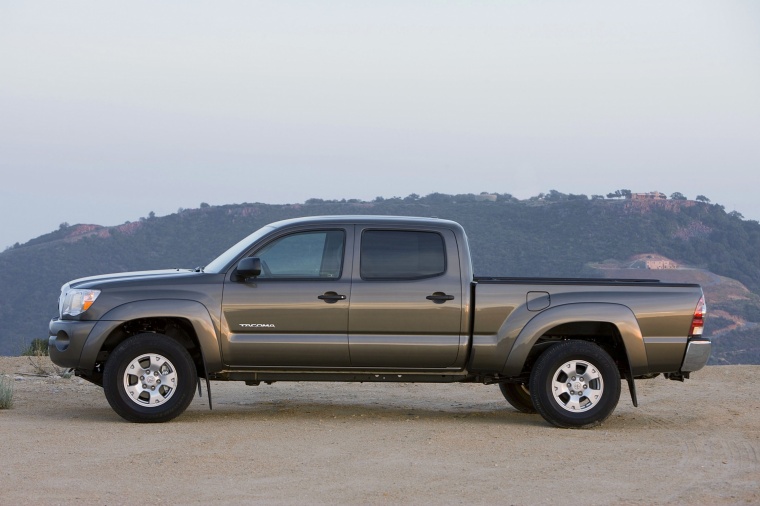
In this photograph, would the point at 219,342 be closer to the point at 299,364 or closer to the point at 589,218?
the point at 299,364

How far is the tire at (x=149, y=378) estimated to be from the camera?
10000 mm

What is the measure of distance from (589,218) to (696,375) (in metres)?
41.5

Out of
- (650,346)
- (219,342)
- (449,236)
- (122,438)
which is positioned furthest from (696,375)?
(122,438)

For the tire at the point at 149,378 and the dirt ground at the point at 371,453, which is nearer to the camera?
the dirt ground at the point at 371,453

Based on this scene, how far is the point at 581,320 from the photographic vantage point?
1019cm

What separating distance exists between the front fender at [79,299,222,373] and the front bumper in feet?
0.16

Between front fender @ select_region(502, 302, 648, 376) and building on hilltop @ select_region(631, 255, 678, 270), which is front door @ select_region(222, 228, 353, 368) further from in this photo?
building on hilltop @ select_region(631, 255, 678, 270)

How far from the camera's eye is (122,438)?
9250mm

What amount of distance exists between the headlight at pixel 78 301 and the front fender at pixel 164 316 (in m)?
0.21

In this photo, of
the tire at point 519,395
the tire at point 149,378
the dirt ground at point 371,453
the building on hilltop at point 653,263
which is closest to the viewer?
the dirt ground at point 371,453

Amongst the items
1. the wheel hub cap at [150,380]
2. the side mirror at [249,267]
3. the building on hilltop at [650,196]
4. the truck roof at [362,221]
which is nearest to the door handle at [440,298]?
the truck roof at [362,221]

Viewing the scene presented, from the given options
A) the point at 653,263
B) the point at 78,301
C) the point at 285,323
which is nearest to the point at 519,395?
the point at 285,323

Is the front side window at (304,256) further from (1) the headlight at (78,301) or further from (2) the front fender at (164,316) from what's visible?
(1) the headlight at (78,301)

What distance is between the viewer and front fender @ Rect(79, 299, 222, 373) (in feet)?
33.0
